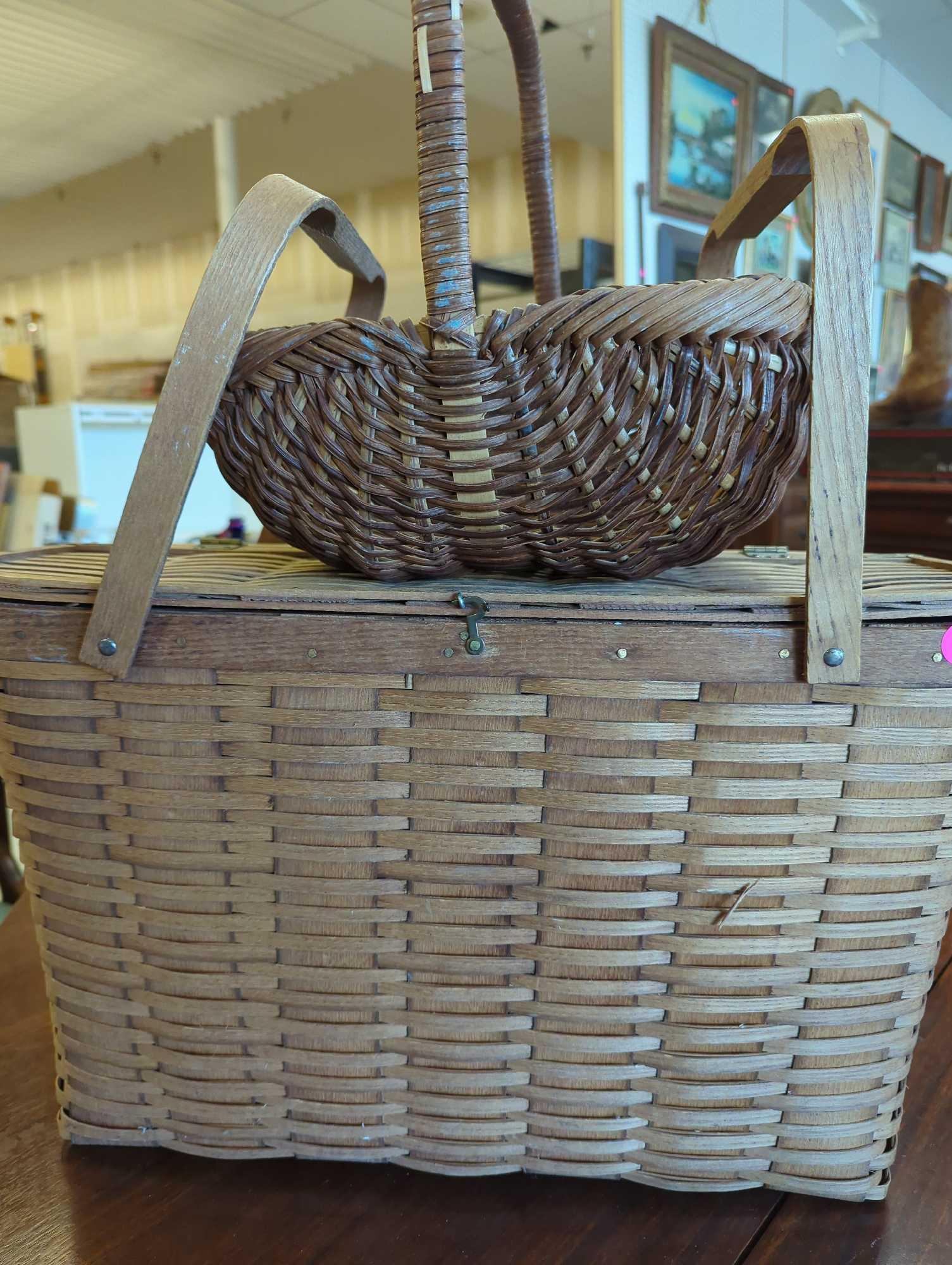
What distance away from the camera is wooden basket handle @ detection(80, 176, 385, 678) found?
0.33 meters

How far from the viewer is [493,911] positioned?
373 mm

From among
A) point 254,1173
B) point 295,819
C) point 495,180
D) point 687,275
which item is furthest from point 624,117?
point 254,1173

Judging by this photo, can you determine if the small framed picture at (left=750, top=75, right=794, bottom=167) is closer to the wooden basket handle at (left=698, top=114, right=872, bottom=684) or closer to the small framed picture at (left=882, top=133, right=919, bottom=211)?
the small framed picture at (left=882, top=133, right=919, bottom=211)

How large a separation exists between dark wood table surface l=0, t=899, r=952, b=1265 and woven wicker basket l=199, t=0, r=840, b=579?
0.30 m

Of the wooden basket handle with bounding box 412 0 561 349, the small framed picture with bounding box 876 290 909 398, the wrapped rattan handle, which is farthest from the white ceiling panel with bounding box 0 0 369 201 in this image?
the wooden basket handle with bounding box 412 0 561 349

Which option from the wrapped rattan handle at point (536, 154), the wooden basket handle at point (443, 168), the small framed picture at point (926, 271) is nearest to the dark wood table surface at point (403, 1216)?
the wooden basket handle at point (443, 168)

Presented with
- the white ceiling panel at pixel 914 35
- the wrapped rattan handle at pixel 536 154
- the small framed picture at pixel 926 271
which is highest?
the white ceiling panel at pixel 914 35

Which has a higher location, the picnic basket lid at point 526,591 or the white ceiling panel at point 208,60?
the white ceiling panel at point 208,60

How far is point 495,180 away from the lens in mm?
2428

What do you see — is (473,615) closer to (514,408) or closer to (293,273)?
(514,408)

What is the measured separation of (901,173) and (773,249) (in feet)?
1.92

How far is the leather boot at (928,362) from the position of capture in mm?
1146

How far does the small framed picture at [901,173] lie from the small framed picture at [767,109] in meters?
0.41

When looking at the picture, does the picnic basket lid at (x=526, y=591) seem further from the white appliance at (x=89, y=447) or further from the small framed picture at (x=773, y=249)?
the white appliance at (x=89, y=447)
